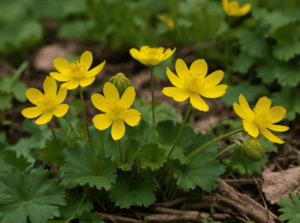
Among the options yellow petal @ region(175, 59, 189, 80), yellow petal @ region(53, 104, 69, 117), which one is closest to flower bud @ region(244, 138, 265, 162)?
yellow petal @ region(175, 59, 189, 80)

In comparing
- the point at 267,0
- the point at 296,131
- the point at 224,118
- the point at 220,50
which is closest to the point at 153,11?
the point at 220,50

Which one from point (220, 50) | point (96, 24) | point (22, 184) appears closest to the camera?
point (22, 184)

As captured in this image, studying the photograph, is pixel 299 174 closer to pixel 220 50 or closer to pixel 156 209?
pixel 156 209

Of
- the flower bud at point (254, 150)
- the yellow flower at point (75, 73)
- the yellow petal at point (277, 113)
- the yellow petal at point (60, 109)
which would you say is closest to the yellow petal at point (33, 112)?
the yellow petal at point (60, 109)

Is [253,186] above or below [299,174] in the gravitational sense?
below

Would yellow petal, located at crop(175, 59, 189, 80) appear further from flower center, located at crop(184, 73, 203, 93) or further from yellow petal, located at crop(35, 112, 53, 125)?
yellow petal, located at crop(35, 112, 53, 125)

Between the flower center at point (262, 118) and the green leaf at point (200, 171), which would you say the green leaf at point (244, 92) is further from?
the flower center at point (262, 118)
